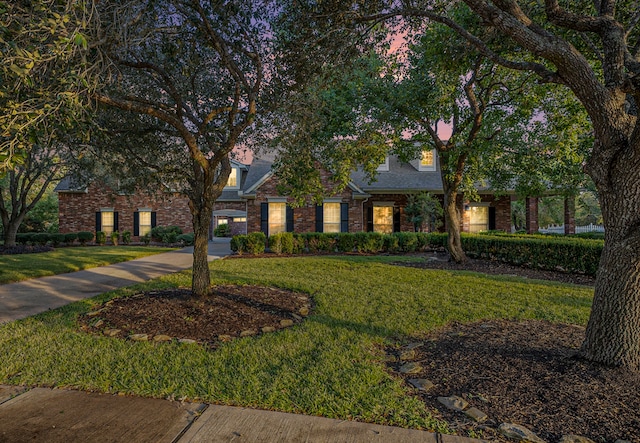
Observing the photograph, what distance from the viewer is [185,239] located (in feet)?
65.0

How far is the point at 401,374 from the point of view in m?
3.35

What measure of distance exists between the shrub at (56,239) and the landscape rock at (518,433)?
76.5 ft

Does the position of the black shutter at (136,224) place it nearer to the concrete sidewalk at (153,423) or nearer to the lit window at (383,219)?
the lit window at (383,219)

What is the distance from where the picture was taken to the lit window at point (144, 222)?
21.2m

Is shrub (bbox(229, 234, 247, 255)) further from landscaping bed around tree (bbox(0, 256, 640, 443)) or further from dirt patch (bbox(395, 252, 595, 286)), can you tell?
landscaping bed around tree (bbox(0, 256, 640, 443))

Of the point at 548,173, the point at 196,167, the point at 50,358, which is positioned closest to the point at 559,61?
the point at 196,167

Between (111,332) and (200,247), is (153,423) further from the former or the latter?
(200,247)

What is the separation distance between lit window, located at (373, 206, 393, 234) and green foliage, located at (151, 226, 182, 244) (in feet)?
37.8

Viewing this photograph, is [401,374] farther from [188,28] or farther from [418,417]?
[188,28]

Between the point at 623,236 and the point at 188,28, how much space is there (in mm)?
6537

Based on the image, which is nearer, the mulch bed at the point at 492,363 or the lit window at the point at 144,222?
the mulch bed at the point at 492,363

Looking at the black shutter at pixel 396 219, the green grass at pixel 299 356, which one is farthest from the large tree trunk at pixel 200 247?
the black shutter at pixel 396 219

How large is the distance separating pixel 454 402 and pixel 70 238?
2283 centimetres

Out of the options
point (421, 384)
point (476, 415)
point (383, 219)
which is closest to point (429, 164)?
point (383, 219)
